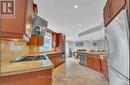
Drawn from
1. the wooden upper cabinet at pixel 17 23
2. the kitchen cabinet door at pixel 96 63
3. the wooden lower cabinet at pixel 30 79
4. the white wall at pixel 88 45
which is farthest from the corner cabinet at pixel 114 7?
the white wall at pixel 88 45

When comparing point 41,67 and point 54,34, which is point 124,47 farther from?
point 54,34

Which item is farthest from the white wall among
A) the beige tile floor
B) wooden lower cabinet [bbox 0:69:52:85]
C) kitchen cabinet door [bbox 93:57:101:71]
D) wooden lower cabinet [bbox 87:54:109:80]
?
wooden lower cabinet [bbox 0:69:52:85]

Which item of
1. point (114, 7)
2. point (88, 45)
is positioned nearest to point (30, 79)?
point (114, 7)

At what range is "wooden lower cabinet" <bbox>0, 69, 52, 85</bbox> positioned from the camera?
1873mm

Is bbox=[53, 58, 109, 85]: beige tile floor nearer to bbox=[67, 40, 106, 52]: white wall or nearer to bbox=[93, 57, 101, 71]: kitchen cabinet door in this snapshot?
bbox=[93, 57, 101, 71]: kitchen cabinet door

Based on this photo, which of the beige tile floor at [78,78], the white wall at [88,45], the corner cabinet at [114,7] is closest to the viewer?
the corner cabinet at [114,7]

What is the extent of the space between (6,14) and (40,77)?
3.63 ft

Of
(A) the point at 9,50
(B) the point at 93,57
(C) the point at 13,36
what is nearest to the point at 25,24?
(C) the point at 13,36

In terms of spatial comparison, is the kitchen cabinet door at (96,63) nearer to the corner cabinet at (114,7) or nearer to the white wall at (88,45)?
the corner cabinet at (114,7)

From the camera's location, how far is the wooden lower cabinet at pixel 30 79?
1873 mm

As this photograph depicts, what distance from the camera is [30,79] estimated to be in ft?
7.06

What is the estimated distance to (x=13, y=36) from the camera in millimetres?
1991

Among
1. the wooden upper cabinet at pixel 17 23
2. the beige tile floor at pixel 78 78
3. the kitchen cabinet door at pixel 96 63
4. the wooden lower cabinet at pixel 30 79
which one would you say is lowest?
the beige tile floor at pixel 78 78

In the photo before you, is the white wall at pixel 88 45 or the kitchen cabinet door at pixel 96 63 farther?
the white wall at pixel 88 45
